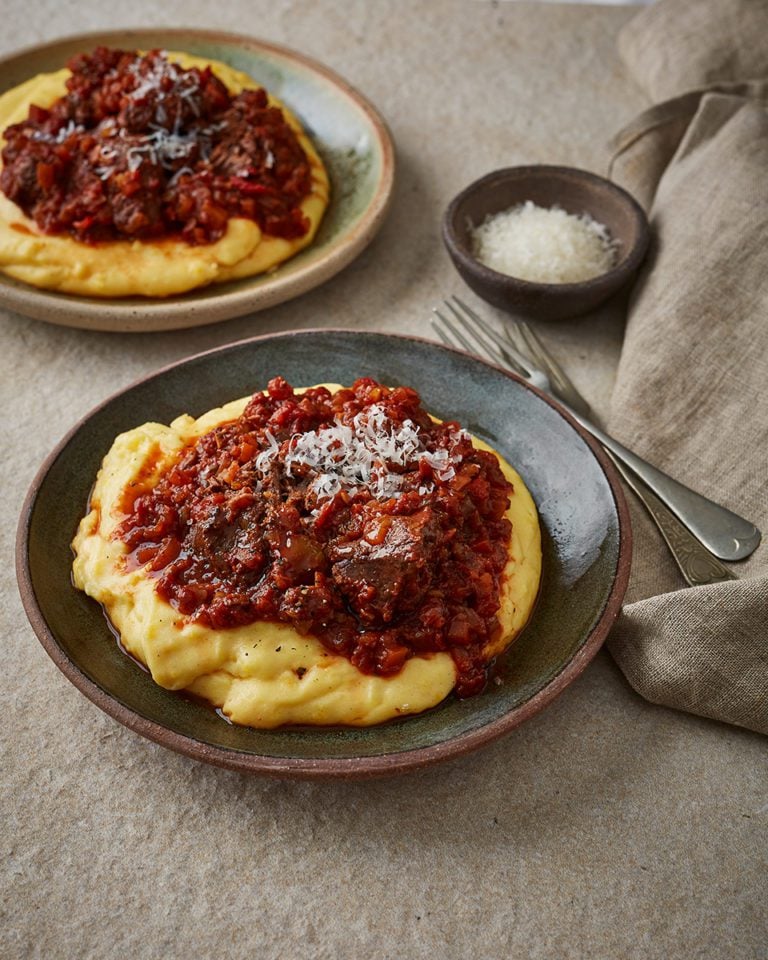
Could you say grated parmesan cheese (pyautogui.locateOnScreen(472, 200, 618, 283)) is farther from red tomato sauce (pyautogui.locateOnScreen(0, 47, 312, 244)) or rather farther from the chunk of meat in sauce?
the chunk of meat in sauce

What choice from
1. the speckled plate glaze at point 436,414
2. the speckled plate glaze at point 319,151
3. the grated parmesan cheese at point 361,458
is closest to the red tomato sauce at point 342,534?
the grated parmesan cheese at point 361,458

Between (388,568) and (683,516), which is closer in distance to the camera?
(388,568)

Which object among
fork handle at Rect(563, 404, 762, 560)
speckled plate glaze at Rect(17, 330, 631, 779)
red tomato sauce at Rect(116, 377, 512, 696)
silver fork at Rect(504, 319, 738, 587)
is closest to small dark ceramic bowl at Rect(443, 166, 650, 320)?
silver fork at Rect(504, 319, 738, 587)

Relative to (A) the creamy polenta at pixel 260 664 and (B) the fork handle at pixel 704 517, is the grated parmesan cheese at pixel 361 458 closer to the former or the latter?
(A) the creamy polenta at pixel 260 664

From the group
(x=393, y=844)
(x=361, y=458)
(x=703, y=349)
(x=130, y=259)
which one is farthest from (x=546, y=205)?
(x=393, y=844)

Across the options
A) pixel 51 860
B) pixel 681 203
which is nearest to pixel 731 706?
pixel 51 860

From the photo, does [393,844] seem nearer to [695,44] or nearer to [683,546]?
[683,546]

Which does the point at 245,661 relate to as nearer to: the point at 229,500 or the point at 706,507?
the point at 229,500
